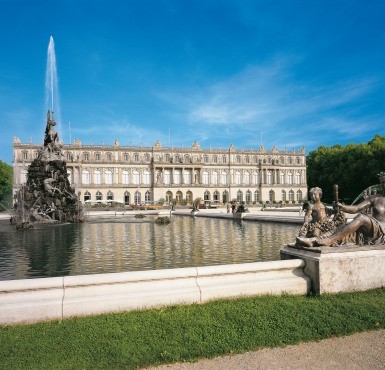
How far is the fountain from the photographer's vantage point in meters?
21.3

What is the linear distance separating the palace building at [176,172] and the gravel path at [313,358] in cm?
8025

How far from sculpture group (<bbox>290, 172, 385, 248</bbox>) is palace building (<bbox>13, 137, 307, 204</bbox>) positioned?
78.2 meters

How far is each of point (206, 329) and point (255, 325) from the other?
662 mm

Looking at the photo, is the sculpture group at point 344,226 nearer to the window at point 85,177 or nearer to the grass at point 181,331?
the grass at point 181,331

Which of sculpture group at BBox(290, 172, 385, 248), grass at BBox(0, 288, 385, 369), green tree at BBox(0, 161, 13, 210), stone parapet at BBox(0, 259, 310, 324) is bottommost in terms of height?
grass at BBox(0, 288, 385, 369)

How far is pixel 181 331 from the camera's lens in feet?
13.7

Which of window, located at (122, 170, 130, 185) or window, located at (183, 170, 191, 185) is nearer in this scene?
window, located at (122, 170, 130, 185)

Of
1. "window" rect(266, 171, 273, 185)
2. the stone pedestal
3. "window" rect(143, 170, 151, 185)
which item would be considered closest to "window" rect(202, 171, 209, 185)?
"window" rect(143, 170, 151, 185)

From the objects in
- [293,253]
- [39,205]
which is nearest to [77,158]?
[39,205]

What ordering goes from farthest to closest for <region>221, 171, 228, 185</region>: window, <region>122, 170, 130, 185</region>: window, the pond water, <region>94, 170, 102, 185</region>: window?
<region>221, 171, 228, 185</region>: window < <region>122, 170, 130, 185</region>: window < <region>94, 170, 102, 185</region>: window < the pond water

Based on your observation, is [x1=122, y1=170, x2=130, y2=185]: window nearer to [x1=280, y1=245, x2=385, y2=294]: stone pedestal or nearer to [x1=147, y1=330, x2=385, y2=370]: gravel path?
[x1=280, y1=245, x2=385, y2=294]: stone pedestal

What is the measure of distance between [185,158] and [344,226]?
8671 cm

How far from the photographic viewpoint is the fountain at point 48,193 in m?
21.3

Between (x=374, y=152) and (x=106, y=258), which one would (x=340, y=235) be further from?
(x=374, y=152)
